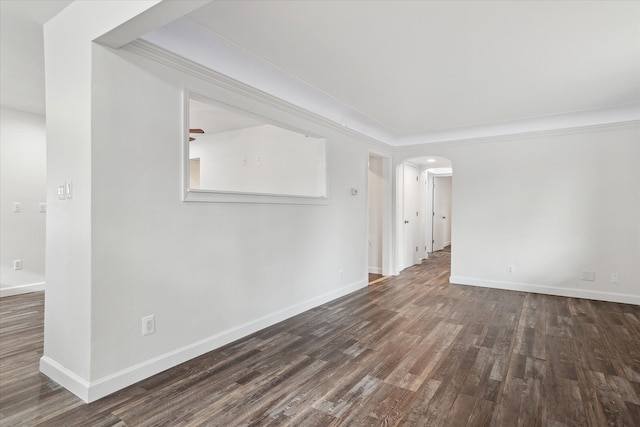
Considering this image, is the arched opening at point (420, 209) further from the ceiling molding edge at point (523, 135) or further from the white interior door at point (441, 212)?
the ceiling molding edge at point (523, 135)

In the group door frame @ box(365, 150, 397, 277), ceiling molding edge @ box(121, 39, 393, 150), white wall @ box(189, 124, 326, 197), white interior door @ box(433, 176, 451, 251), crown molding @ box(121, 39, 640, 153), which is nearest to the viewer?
ceiling molding edge @ box(121, 39, 393, 150)

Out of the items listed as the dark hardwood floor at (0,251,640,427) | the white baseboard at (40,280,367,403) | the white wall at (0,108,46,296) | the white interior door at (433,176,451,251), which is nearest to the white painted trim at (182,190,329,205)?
the white baseboard at (40,280,367,403)

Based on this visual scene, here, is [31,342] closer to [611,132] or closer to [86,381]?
[86,381]

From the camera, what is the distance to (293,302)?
12.5 ft

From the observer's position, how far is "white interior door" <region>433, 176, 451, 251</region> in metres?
9.71

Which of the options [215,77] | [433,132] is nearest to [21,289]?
[215,77]

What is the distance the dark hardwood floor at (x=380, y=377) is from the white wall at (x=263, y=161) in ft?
6.35

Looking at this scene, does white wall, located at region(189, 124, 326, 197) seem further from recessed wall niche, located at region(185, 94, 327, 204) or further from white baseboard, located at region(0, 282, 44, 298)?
white baseboard, located at region(0, 282, 44, 298)

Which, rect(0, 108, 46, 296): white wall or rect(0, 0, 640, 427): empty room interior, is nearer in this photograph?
rect(0, 0, 640, 427): empty room interior

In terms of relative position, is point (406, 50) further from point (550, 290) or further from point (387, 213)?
point (550, 290)

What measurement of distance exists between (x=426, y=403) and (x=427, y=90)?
303 cm

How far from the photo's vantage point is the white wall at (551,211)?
4457 millimetres

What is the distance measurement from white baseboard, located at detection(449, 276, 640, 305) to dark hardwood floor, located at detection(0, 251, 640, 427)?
1.87 ft

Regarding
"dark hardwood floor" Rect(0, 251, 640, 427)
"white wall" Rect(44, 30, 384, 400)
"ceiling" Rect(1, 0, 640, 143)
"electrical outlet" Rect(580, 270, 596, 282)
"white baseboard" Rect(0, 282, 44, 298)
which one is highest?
"ceiling" Rect(1, 0, 640, 143)
